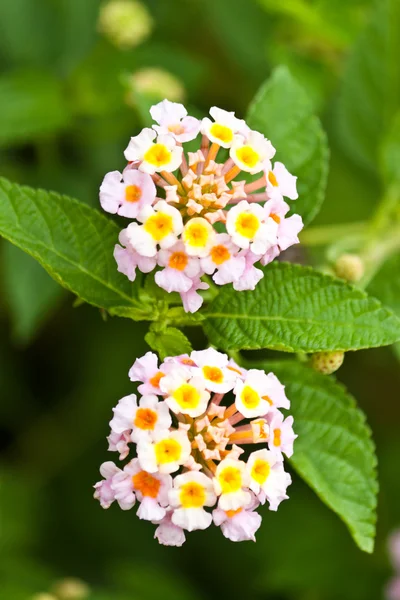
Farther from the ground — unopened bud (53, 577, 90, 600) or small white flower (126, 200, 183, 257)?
small white flower (126, 200, 183, 257)

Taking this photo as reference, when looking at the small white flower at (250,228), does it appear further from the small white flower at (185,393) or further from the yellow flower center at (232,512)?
the yellow flower center at (232,512)

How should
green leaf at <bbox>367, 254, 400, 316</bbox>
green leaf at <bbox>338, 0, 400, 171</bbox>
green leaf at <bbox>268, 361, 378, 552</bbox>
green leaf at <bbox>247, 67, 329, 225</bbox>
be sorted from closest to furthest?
green leaf at <bbox>268, 361, 378, 552</bbox> → green leaf at <bbox>247, 67, 329, 225</bbox> → green leaf at <bbox>367, 254, 400, 316</bbox> → green leaf at <bbox>338, 0, 400, 171</bbox>

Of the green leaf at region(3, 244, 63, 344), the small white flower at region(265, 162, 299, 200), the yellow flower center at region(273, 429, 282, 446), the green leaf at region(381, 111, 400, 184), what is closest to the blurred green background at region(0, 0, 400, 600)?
the green leaf at region(3, 244, 63, 344)

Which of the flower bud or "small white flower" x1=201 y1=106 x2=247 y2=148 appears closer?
"small white flower" x1=201 y1=106 x2=247 y2=148

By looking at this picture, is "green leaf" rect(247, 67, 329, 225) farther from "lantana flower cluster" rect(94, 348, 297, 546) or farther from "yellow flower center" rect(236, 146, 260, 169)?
"lantana flower cluster" rect(94, 348, 297, 546)

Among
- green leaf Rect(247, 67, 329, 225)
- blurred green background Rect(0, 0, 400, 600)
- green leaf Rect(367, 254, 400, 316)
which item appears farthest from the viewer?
blurred green background Rect(0, 0, 400, 600)

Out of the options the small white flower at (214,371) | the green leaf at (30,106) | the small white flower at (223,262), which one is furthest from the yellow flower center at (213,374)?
the green leaf at (30,106)

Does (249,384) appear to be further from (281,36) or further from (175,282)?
(281,36)
